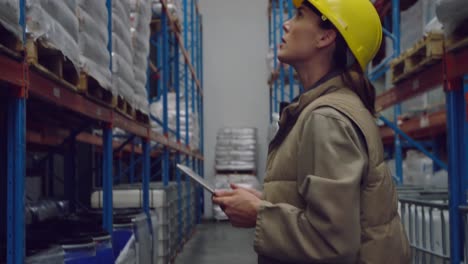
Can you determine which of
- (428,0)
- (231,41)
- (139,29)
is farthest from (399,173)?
(231,41)

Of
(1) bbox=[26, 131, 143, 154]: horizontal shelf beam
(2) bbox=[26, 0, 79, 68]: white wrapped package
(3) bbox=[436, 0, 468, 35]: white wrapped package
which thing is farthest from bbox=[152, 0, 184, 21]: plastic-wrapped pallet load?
(3) bbox=[436, 0, 468, 35]: white wrapped package

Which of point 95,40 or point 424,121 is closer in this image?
point 95,40

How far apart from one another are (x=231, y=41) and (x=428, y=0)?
31.9 feet

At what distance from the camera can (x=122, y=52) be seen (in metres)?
4.36

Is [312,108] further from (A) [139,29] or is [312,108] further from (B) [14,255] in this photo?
(A) [139,29]

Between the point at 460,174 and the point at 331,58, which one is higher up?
the point at 331,58

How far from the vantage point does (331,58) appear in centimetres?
193

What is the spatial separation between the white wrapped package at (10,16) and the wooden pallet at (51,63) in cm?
19

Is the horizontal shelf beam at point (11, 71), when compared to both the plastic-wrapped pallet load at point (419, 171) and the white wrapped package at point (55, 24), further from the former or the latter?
the plastic-wrapped pallet load at point (419, 171)

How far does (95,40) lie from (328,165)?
234cm

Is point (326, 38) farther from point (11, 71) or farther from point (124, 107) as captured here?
point (124, 107)

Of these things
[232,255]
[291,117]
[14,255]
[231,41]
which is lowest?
[232,255]

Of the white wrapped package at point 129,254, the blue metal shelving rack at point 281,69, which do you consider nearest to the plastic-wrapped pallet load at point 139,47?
the white wrapped package at point 129,254

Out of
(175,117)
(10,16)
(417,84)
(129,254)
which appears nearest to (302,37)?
(10,16)
